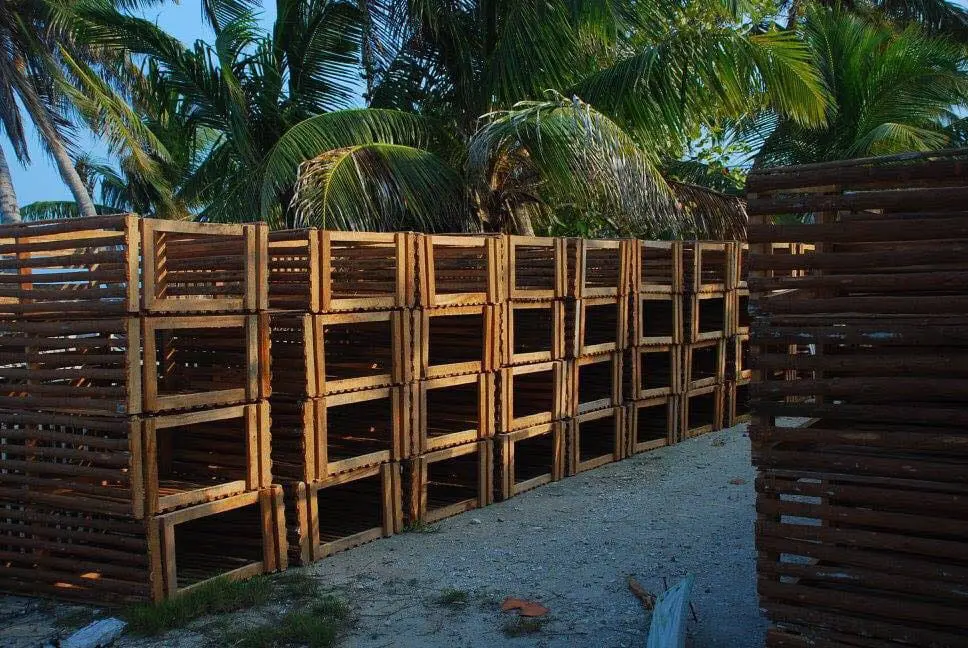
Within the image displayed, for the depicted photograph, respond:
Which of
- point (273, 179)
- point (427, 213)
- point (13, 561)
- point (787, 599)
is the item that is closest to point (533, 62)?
point (427, 213)

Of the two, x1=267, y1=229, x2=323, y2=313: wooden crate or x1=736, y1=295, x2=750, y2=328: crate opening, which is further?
x1=736, y1=295, x2=750, y2=328: crate opening

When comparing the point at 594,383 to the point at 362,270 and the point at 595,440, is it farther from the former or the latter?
the point at 362,270

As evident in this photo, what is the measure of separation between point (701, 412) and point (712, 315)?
48.7 inches

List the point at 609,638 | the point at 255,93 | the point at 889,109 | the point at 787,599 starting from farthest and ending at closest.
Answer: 1. the point at 889,109
2. the point at 255,93
3. the point at 609,638
4. the point at 787,599

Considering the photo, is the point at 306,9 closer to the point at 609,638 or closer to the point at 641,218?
the point at 641,218

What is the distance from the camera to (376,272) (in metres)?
8.15

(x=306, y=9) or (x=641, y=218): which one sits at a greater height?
(x=306, y=9)

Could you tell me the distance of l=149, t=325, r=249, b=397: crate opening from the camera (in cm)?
727

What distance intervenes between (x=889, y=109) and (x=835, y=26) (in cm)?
211

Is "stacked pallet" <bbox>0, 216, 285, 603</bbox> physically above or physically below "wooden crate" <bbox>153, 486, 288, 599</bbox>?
above

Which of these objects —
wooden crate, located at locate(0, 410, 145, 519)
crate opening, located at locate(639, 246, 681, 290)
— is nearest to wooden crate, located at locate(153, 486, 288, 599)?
wooden crate, located at locate(0, 410, 145, 519)

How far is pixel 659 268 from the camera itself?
11.1 metres

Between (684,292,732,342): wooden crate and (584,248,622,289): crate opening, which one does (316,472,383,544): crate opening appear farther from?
(684,292,732,342): wooden crate

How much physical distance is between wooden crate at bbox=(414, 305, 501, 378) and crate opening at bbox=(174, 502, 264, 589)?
171 centimetres
